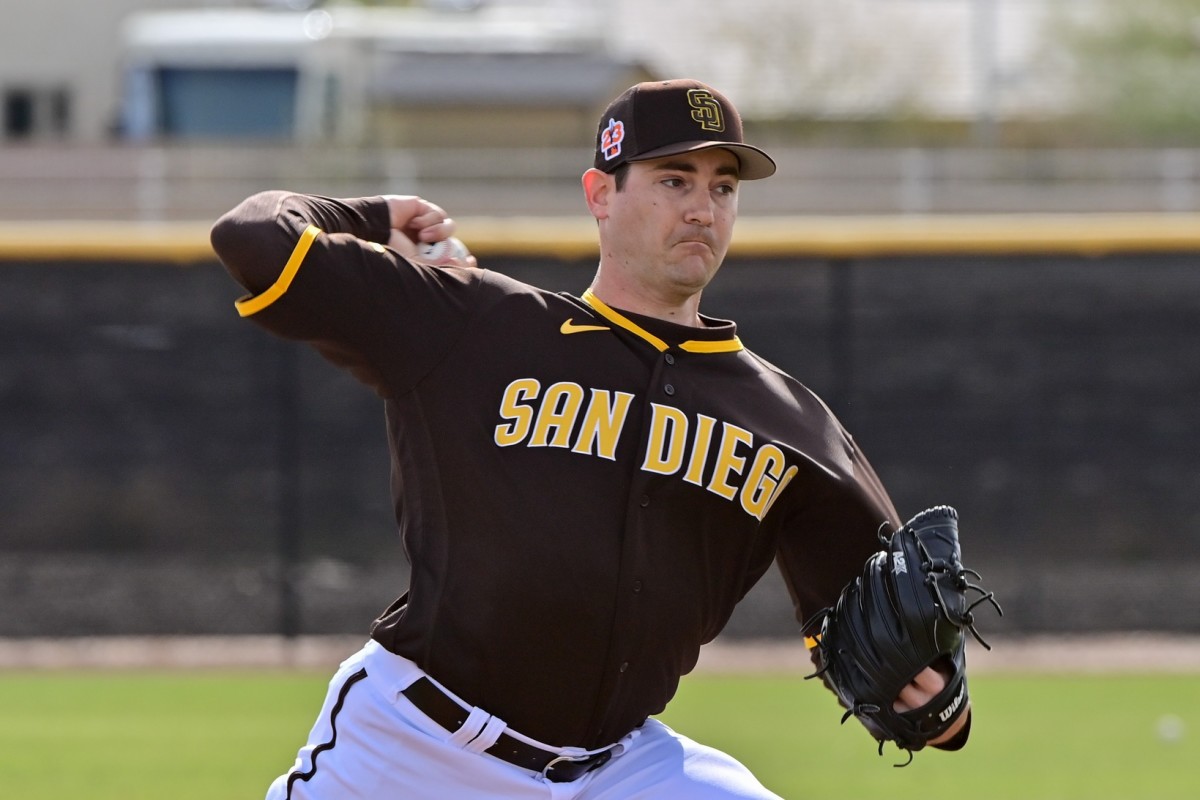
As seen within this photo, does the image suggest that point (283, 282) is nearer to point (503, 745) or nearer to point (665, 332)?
point (665, 332)

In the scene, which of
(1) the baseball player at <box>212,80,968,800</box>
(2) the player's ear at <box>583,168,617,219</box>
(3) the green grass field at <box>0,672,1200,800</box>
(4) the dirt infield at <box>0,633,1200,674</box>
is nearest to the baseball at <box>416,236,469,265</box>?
(1) the baseball player at <box>212,80,968,800</box>

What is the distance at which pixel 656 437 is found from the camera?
3.37 m

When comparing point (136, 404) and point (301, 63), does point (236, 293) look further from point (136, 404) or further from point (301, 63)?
point (301, 63)

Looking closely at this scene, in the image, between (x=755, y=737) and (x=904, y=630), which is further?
(x=755, y=737)

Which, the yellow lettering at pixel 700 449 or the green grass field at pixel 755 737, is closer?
the yellow lettering at pixel 700 449

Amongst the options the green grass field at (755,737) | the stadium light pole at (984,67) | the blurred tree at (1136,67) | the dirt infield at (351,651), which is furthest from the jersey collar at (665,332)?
the blurred tree at (1136,67)

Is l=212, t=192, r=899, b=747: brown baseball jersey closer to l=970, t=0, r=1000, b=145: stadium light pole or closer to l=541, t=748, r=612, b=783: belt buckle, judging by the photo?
l=541, t=748, r=612, b=783: belt buckle

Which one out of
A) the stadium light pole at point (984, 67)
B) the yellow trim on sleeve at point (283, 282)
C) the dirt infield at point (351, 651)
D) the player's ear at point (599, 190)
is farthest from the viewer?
the stadium light pole at point (984, 67)

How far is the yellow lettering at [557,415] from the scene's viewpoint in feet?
10.9

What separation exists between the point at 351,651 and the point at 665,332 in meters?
6.28

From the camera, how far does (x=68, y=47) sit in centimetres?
2325

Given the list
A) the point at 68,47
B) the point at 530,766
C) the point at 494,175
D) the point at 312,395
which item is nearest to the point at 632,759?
the point at 530,766

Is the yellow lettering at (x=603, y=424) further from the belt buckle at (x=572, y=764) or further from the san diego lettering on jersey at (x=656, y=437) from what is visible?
the belt buckle at (x=572, y=764)

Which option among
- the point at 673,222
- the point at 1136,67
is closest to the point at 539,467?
the point at 673,222
